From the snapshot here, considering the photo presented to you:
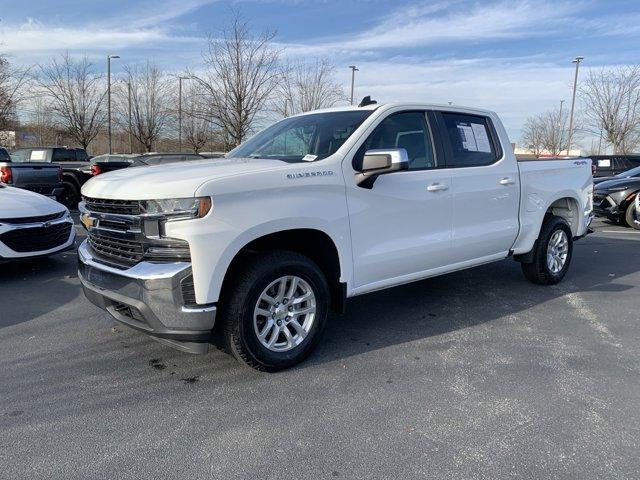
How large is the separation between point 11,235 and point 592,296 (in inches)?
263

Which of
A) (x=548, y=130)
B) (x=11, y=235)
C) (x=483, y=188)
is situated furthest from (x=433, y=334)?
(x=548, y=130)

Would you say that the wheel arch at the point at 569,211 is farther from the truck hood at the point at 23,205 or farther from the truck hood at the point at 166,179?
the truck hood at the point at 23,205

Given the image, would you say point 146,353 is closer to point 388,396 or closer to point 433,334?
point 388,396

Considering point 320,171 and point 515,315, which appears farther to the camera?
point 515,315

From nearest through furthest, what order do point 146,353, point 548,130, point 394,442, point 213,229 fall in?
point 394,442 → point 213,229 → point 146,353 → point 548,130

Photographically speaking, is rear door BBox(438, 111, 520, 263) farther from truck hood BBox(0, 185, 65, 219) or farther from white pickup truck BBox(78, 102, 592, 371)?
truck hood BBox(0, 185, 65, 219)

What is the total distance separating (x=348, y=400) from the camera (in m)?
3.35

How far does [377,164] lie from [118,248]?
75.1 inches

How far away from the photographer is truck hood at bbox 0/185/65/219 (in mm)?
6184

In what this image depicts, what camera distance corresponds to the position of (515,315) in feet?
16.8

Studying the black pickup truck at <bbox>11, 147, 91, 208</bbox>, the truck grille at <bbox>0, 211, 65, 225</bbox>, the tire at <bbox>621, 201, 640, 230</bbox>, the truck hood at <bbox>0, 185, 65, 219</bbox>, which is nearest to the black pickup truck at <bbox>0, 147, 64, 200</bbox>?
the black pickup truck at <bbox>11, 147, 91, 208</bbox>

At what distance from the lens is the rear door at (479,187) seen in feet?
15.6

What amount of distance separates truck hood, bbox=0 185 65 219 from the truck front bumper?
137 inches

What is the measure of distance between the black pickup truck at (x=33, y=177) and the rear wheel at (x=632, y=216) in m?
12.2
